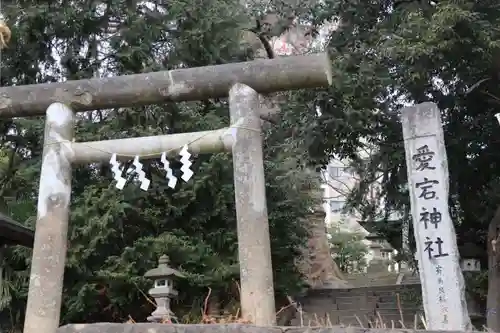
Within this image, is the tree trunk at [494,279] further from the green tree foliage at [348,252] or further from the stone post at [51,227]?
the green tree foliage at [348,252]

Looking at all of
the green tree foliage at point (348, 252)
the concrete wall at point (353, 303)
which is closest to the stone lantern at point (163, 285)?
the concrete wall at point (353, 303)

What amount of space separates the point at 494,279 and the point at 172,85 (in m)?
6.15

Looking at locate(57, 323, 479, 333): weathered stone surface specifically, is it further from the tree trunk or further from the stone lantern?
the tree trunk

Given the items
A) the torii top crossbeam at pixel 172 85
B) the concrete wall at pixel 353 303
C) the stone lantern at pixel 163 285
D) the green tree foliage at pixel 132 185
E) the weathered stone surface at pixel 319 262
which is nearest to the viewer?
the torii top crossbeam at pixel 172 85

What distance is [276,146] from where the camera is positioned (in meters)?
12.3

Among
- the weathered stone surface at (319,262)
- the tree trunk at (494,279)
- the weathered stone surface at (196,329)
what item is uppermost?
the weathered stone surface at (319,262)

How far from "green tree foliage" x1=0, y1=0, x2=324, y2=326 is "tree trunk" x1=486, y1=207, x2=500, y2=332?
3581 mm

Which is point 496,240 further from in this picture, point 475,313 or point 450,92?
point 450,92

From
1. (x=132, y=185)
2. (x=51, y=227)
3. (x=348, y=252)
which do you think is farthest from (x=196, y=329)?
(x=348, y=252)

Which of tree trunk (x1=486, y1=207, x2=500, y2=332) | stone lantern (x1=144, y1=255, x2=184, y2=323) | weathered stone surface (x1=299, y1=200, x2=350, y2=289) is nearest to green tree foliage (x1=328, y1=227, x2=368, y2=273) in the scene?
weathered stone surface (x1=299, y1=200, x2=350, y2=289)

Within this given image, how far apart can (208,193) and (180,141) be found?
15.8 feet

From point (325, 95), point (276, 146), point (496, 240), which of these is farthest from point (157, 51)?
point (496, 240)

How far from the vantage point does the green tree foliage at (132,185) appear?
33.7 feet

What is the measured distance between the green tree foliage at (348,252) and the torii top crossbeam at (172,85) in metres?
14.2
